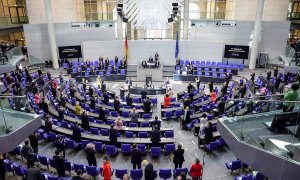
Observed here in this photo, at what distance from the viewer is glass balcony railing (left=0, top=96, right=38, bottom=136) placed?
8.20 m

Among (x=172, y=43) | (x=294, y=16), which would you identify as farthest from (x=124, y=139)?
(x=294, y=16)

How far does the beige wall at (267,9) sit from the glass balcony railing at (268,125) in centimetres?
2159

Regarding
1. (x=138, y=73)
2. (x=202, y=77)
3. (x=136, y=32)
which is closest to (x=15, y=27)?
(x=136, y=32)

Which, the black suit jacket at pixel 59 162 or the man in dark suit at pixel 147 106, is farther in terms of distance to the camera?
the man in dark suit at pixel 147 106

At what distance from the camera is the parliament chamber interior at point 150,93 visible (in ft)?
25.4

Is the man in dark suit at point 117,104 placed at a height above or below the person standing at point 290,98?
below

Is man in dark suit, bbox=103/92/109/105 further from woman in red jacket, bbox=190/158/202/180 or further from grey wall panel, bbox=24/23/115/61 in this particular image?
grey wall panel, bbox=24/23/115/61

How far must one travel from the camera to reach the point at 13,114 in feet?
28.9

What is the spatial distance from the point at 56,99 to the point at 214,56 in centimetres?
1664

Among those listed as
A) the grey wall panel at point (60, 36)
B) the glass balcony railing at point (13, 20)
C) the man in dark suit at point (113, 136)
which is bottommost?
the man in dark suit at point (113, 136)

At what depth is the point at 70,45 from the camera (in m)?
27.5

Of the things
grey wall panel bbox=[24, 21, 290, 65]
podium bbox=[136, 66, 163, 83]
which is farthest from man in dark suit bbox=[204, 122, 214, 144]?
grey wall panel bbox=[24, 21, 290, 65]

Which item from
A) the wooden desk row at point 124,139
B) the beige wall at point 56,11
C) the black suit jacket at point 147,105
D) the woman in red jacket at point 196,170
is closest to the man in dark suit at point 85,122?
the wooden desk row at point 124,139

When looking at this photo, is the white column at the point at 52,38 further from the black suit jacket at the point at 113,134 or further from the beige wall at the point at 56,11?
the black suit jacket at the point at 113,134
